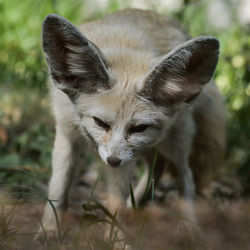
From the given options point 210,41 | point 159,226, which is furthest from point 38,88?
point 210,41

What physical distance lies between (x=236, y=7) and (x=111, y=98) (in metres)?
4.70

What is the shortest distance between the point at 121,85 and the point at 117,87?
4 cm

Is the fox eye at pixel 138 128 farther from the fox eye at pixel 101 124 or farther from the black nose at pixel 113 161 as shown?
the black nose at pixel 113 161

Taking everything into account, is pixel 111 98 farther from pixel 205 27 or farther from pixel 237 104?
pixel 205 27

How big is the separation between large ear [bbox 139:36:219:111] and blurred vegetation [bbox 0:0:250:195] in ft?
5.89

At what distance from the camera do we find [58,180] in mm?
3855

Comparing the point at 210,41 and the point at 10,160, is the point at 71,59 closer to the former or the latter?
the point at 210,41

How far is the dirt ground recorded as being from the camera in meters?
3.01

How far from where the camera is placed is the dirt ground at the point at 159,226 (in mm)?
3010

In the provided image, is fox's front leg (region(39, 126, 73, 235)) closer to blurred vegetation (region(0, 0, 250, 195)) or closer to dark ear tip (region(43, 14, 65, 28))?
blurred vegetation (region(0, 0, 250, 195))

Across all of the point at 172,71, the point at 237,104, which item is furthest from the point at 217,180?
the point at 172,71

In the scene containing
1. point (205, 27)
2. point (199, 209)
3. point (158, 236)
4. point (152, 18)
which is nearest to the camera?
point (158, 236)

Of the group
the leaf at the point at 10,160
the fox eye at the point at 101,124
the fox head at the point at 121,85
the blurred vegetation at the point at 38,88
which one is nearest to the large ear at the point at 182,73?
the fox head at the point at 121,85

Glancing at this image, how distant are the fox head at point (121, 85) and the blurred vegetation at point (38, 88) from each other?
5.12 feet
